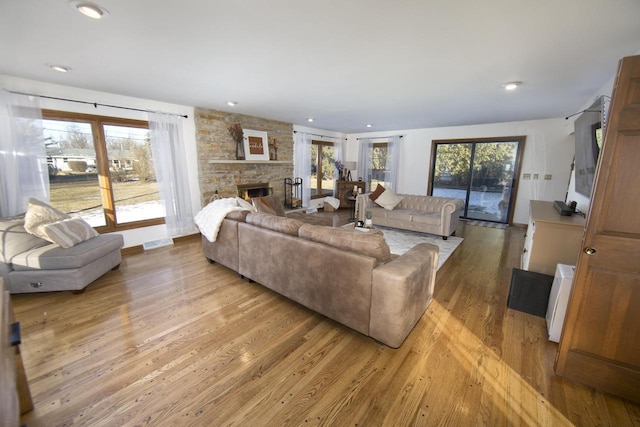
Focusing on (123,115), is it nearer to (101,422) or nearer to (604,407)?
(101,422)

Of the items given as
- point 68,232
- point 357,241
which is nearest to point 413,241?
point 357,241

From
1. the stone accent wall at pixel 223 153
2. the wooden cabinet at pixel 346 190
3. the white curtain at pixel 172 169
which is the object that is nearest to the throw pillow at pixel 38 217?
the white curtain at pixel 172 169

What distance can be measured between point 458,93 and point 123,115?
4.81 metres

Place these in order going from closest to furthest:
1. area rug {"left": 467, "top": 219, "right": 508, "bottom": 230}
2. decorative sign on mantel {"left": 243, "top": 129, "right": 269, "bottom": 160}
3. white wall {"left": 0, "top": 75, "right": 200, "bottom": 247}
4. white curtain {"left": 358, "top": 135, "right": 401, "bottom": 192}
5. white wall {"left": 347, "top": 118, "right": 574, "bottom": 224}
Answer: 1. white wall {"left": 0, "top": 75, "right": 200, "bottom": 247}
2. white wall {"left": 347, "top": 118, "right": 574, "bottom": 224}
3. decorative sign on mantel {"left": 243, "top": 129, "right": 269, "bottom": 160}
4. area rug {"left": 467, "top": 219, "right": 508, "bottom": 230}
5. white curtain {"left": 358, "top": 135, "right": 401, "bottom": 192}

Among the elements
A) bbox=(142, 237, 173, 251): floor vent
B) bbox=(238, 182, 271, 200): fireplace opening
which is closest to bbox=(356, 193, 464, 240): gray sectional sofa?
bbox=(238, 182, 271, 200): fireplace opening

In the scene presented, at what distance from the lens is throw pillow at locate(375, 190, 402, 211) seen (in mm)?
5238

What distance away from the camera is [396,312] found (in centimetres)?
179

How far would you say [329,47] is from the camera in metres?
2.08

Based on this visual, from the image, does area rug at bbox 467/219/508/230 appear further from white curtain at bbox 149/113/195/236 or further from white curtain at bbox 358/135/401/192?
white curtain at bbox 149/113/195/236

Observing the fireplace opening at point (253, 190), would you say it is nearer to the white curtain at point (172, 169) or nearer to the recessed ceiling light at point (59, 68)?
the white curtain at point (172, 169)

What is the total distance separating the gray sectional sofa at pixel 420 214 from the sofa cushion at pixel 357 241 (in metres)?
2.90

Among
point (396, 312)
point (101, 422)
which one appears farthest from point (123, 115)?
point (396, 312)

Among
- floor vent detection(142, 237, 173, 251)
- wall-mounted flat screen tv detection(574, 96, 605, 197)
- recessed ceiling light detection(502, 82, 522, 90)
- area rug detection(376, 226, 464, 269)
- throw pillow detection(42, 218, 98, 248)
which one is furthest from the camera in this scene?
floor vent detection(142, 237, 173, 251)

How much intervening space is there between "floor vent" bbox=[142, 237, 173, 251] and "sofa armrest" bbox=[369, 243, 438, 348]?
3.80m
